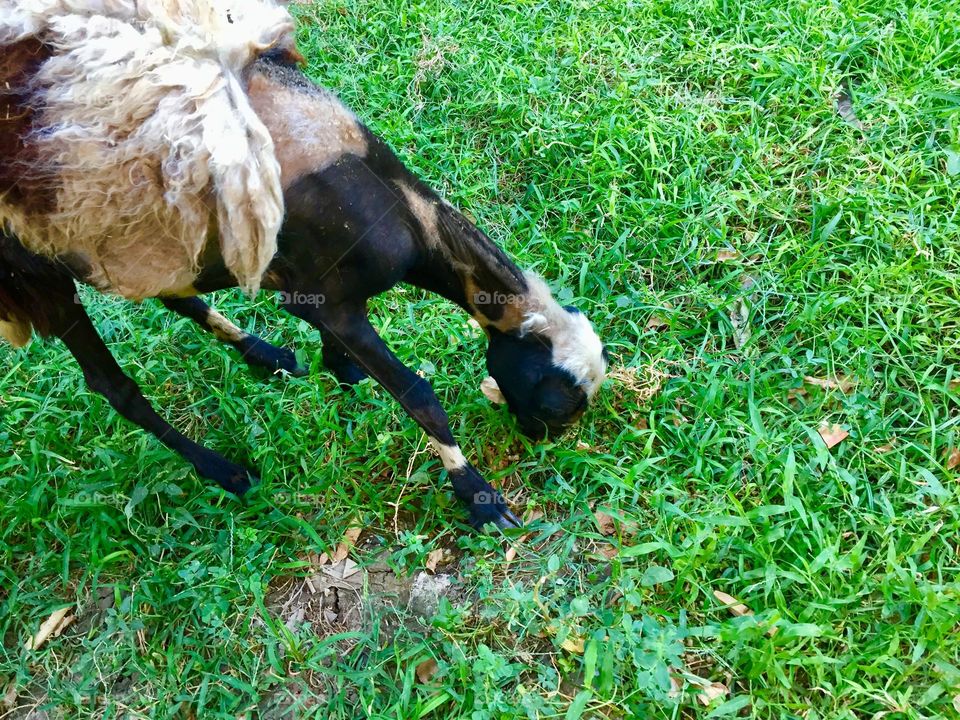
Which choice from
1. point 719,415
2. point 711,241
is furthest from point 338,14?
point 719,415

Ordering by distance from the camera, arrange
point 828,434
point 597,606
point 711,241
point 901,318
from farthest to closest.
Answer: point 711,241 → point 901,318 → point 828,434 → point 597,606

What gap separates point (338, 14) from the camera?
577 centimetres

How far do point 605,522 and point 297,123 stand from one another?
2206mm

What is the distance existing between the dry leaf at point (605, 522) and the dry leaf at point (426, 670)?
958 millimetres

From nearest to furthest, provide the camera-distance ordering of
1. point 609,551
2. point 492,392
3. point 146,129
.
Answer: point 146,129
point 609,551
point 492,392

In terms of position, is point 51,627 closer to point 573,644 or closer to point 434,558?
point 434,558

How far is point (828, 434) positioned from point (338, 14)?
193 inches

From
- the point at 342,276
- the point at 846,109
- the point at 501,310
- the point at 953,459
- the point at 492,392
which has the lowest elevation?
the point at 492,392

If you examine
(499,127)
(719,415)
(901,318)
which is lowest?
(719,415)

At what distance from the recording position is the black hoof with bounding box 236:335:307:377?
409 centimetres

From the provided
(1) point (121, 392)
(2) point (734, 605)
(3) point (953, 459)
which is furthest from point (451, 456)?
(3) point (953, 459)

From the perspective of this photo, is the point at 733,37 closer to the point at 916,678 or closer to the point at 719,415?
the point at 719,415

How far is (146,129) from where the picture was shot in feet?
7.91

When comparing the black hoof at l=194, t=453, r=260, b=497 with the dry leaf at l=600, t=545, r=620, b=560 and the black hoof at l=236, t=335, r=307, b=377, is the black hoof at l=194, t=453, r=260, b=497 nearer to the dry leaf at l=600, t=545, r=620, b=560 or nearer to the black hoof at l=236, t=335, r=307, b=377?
the black hoof at l=236, t=335, r=307, b=377
